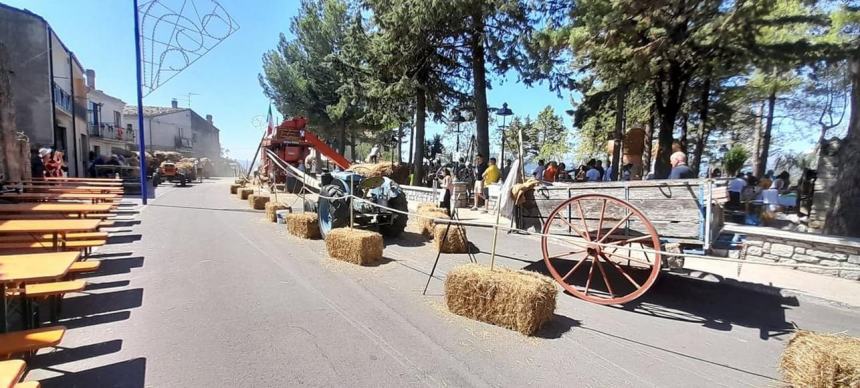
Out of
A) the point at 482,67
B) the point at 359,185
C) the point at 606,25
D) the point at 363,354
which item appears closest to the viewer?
the point at 363,354

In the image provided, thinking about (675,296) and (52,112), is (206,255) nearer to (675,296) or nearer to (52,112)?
(675,296)

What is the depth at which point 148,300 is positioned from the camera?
4.70 meters

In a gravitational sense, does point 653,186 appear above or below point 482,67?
below

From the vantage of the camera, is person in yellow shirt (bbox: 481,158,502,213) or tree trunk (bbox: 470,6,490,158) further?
tree trunk (bbox: 470,6,490,158)

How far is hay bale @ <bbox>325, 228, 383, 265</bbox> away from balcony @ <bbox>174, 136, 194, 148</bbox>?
Answer: 60.1 metres

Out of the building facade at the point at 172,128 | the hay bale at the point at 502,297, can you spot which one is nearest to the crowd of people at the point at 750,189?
the hay bale at the point at 502,297

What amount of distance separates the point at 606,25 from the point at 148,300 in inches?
426

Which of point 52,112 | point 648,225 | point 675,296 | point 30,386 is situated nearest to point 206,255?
point 30,386

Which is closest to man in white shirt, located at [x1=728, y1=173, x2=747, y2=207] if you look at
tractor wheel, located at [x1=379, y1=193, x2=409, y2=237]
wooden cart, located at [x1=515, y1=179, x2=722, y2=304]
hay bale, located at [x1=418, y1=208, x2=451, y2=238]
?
wooden cart, located at [x1=515, y1=179, x2=722, y2=304]

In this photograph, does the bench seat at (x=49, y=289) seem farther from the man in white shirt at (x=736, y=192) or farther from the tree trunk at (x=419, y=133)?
the tree trunk at (x=419, y=133)

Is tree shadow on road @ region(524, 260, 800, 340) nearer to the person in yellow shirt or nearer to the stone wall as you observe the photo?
the stone wall

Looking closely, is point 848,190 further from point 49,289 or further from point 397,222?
point 49,289

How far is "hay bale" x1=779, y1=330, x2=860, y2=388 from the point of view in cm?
253

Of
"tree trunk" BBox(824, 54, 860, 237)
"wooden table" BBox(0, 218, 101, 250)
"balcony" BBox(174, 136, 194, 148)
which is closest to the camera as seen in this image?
"wooden table" BBox(0, 218, 101, 250)
